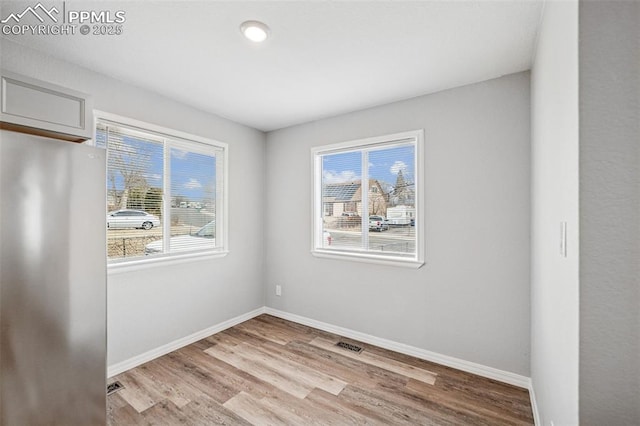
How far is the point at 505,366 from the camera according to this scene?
93.7 inches

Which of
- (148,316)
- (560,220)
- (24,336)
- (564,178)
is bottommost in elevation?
(148,316)

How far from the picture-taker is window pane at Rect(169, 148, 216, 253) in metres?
3.04

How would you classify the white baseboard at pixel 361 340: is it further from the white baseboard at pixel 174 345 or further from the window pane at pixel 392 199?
the window pane at pixel 392 199

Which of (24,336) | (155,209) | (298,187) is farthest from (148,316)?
(298,187)

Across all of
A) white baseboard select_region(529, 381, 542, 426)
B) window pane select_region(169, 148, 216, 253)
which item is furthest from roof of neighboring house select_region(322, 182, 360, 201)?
white baseboard select_region(529, 381, 542, 426)

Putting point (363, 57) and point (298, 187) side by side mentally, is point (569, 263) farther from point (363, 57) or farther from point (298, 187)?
point (298, 187)

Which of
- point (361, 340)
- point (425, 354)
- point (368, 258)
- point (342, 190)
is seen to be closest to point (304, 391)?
point (361, 340)

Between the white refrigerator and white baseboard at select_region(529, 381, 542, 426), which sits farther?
white baseboard at select_region(529, 381, 542, 426)

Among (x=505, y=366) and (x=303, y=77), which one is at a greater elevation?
(x=303, y=77)

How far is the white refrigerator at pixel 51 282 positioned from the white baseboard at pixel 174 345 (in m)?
0.88

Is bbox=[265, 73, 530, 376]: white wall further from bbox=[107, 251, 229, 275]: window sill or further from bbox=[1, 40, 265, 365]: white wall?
bbox=[107, 251, 229, 275]: window sill

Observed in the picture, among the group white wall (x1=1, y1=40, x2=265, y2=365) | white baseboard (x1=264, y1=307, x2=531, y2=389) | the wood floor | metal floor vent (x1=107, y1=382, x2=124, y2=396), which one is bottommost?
the wood floor

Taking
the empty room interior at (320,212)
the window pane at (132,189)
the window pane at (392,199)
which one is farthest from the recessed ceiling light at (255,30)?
the window pane at (392,199)

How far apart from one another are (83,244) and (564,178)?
2.32 meters
